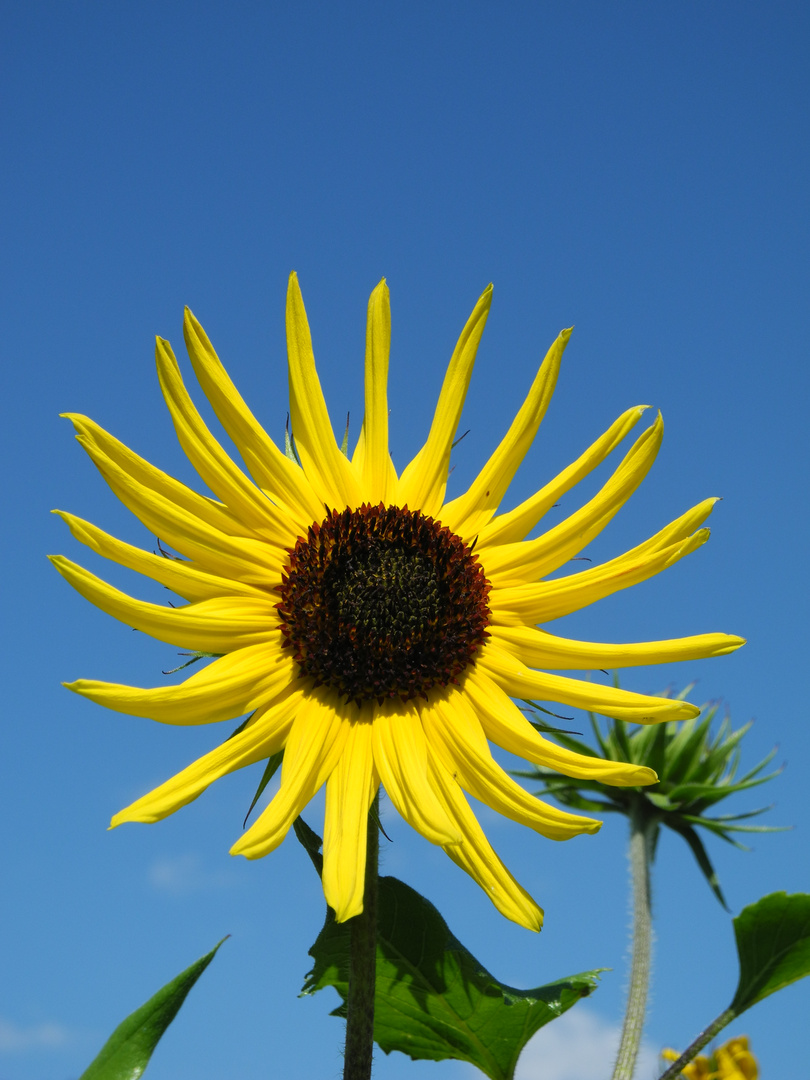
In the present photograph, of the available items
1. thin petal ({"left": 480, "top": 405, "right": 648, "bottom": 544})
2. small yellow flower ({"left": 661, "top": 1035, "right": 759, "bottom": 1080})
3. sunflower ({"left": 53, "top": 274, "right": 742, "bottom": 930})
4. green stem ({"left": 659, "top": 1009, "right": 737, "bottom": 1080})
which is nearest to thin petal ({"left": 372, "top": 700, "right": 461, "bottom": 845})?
sunflower ({"left": 53, "top": 274, "right": 742, "bottom": 930})

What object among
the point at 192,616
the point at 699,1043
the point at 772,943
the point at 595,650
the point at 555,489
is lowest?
the point at 699,1043

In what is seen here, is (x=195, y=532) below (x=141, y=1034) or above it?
above

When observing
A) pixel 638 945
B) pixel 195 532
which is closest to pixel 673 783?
pixel 638 945

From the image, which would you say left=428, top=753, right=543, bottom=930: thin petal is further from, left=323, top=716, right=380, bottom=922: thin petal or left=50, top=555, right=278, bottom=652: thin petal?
left=50, top=555, right=278, bottom=652: thin petal

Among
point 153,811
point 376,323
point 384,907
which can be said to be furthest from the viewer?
point 376,323

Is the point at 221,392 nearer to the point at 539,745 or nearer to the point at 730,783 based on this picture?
the point at 539,745

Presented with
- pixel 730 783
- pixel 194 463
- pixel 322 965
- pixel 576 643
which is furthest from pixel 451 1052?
pixel 730 783

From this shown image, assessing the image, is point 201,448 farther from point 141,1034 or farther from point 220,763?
point 141,1034
